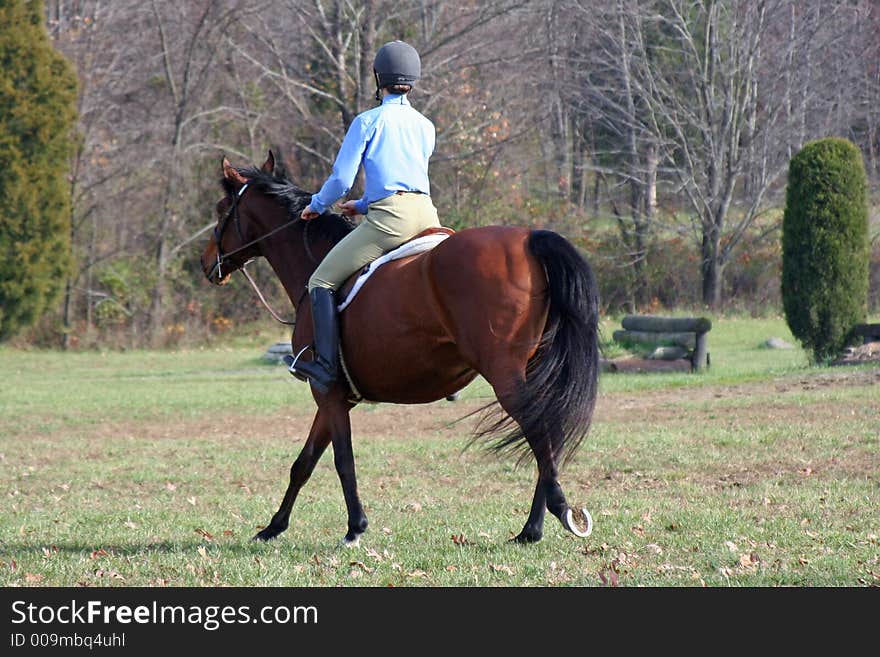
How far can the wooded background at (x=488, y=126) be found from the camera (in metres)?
32.2

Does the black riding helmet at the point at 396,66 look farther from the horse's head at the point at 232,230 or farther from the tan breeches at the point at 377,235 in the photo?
the horse's head at the point at 232,230

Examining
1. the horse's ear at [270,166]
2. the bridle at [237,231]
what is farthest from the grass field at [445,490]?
the horse's ear at [270,166]

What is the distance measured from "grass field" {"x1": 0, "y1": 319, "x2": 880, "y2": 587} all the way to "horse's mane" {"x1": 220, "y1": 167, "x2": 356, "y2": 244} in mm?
2071

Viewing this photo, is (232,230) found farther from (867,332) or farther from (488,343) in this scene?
(867,332)

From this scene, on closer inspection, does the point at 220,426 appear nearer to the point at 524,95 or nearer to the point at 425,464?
the point at 425,464

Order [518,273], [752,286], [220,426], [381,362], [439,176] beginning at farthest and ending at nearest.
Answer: [752,286]
[439,176]
[220,426]
[381,362]
[518,273]

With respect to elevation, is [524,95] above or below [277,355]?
above

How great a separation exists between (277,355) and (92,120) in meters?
12.7

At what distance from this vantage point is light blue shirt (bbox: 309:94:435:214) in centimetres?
713

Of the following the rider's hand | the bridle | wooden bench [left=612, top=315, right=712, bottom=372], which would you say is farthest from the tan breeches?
wooden bench [left=612, top=315, right=712, bottom=372]

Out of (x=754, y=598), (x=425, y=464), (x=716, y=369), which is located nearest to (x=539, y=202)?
(x=716, y=369)

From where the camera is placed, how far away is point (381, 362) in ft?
23.8

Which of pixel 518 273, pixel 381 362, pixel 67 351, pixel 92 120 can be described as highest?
pixel 92 120

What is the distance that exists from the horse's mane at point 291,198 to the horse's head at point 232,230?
6 centimetres
